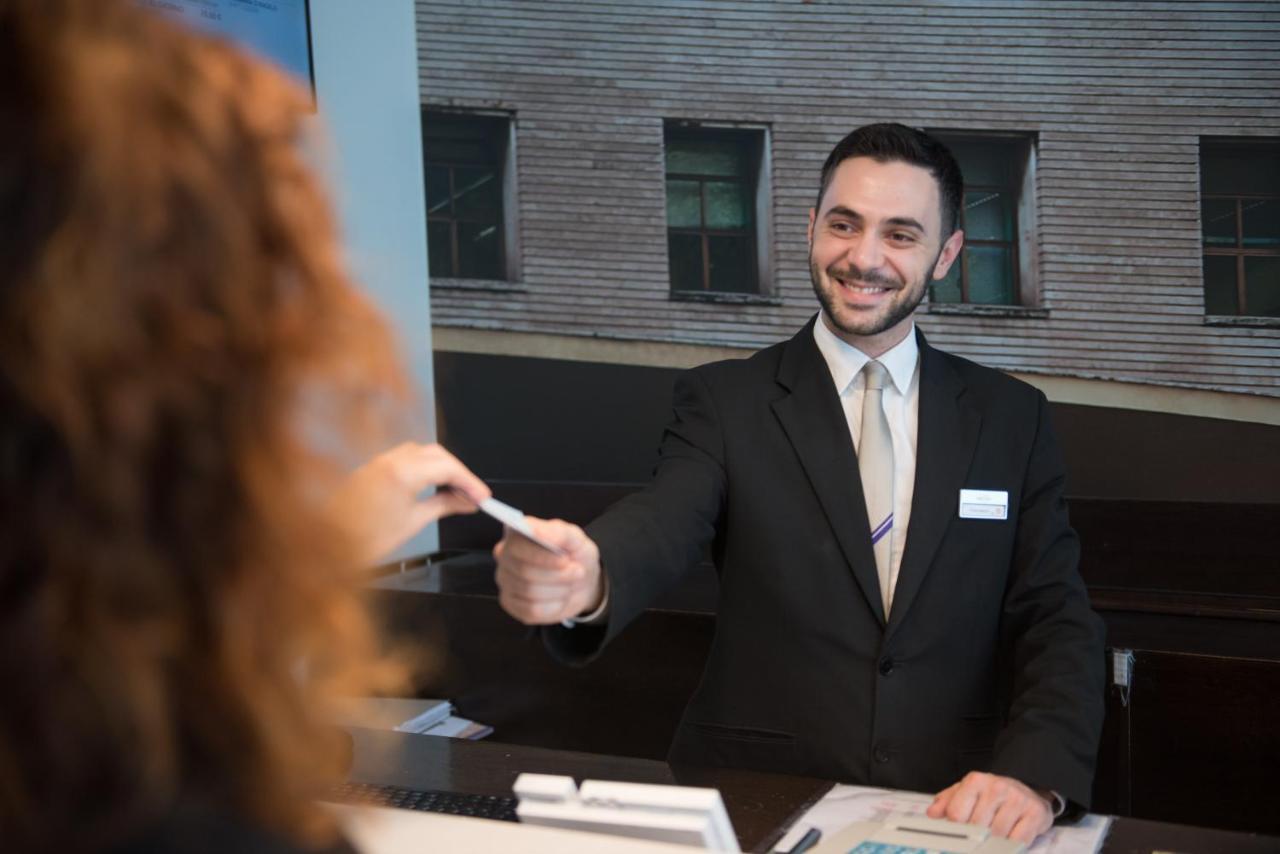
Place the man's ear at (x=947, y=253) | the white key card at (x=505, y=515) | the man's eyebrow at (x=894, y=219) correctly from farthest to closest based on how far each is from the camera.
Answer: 1. the man's ear at (x=947, y=253)
2. the man's eyebrow at (x=894, y=219)
3. the white key card at (x=505, y=515)

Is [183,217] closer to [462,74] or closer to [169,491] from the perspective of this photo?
[169,491]

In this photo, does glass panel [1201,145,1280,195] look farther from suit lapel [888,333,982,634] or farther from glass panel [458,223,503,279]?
glass panel [458,223,503,279]

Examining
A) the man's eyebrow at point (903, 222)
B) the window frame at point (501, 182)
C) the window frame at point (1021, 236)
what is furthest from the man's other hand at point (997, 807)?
the window frame at point (501, 182)

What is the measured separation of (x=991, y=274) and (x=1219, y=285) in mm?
614

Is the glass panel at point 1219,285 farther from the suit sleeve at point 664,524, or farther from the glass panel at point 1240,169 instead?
the suit sleeve at point 664,524

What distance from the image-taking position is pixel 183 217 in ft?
1.90

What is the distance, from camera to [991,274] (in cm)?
362

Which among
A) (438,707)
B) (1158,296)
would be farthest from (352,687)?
(1158,296)

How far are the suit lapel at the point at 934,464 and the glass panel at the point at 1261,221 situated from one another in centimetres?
146

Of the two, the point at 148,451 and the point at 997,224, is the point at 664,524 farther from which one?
the point at 997,224

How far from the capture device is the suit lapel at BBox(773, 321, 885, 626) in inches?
84.1

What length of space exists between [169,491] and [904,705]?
5.64 ft

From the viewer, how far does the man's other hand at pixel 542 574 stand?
1608 mm

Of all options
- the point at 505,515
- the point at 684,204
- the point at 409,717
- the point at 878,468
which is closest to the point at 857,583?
the point at 878,468
